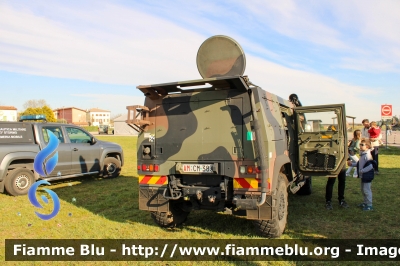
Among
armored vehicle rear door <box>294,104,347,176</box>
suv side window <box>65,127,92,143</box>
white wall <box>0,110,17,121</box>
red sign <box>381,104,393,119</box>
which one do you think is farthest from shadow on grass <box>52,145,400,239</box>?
white wall <box>0,110,17,121</box>

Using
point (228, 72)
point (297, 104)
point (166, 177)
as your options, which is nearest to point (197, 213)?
point (166, 177)

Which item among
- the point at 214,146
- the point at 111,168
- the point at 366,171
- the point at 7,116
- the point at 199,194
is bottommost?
the point at 111,168

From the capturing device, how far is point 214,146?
16.0 feet

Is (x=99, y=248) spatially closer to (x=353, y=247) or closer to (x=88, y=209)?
(x=88, y=209)

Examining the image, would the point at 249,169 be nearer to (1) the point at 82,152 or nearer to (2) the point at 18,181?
(2) the point at 18,181

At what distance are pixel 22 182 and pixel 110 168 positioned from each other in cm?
293

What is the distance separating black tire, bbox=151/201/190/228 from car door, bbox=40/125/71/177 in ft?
15.7

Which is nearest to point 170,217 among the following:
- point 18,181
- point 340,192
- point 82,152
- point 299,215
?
point 299,215

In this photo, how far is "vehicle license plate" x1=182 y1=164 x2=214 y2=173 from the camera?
4.85 meters

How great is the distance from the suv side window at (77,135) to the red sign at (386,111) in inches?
559

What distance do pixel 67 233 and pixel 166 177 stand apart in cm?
200

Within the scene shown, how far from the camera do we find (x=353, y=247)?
4.66 meters

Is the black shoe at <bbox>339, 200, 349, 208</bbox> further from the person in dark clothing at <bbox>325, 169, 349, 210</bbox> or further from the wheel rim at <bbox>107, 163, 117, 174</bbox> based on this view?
the wheel rim at <bbox>107, 163, 117, 174</bbox>

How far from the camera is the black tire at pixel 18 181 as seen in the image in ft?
26.9
